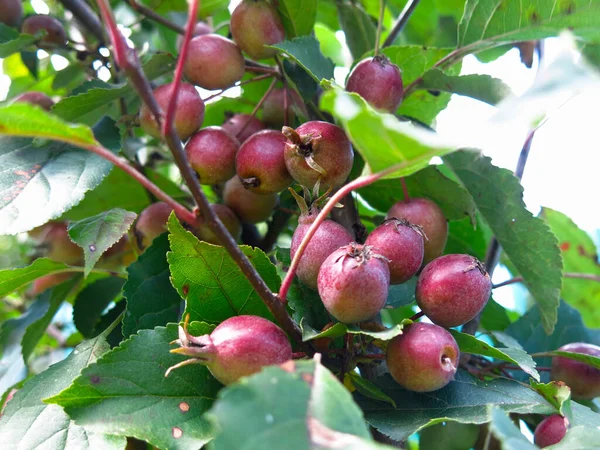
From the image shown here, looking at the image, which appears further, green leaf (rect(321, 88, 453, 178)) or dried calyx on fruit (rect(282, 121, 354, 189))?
dried calyx on fruit (rect(282, 121, 354, 189))

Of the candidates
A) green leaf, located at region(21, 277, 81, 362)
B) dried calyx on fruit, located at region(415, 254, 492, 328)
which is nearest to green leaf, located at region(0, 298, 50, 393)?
green leaf, located at region(21, 277, 81, 362)

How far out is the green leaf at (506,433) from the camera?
70 cm

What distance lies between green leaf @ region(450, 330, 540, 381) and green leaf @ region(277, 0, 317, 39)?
78 centimetres

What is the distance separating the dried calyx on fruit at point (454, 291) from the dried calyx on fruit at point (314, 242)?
0.15 m

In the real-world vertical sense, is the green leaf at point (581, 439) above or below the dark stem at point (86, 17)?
below

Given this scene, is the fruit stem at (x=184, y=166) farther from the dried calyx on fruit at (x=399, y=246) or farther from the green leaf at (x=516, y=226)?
the green leaf at (x=516, y=226)

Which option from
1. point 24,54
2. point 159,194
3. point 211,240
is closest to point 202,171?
point 211,240

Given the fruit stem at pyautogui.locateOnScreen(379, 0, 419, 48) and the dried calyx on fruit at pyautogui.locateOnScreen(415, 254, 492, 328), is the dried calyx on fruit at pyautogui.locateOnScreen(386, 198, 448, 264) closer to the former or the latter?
the dried calyx on fruit at pyautogui.locateOnScreen(415, 254, 492, 328)

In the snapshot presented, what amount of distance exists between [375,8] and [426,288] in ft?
4.53

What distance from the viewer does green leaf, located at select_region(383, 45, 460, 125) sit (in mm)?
1455

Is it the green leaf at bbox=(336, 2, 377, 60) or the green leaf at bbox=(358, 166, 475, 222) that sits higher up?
the green leaf at bbox=(336, 2, 377, 60)

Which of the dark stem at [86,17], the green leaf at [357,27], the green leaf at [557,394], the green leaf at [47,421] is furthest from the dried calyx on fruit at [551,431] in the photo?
the dark stem at [86,17]

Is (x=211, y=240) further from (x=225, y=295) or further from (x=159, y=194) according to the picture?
(x=159, y=194)

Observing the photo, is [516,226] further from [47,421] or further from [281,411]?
[47,421]
